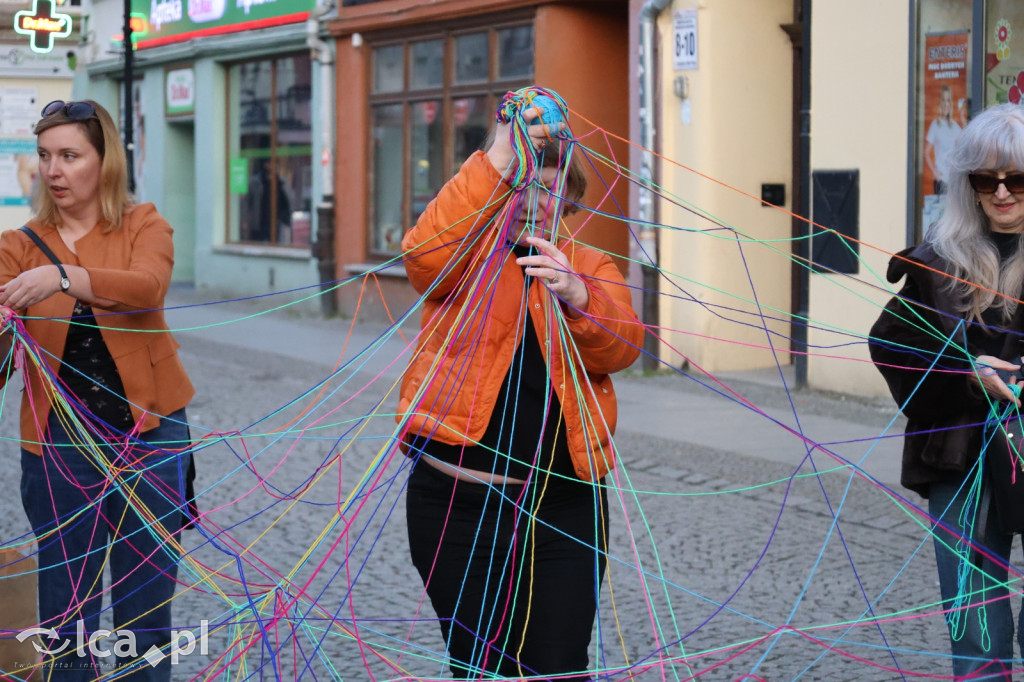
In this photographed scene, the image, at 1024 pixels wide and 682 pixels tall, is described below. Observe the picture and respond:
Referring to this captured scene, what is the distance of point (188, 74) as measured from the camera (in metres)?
18.7

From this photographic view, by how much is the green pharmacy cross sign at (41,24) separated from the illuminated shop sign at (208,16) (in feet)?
10.8

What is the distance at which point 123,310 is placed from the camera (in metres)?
3.38

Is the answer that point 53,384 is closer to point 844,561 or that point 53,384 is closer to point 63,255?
point 63,255

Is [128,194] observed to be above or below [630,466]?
above

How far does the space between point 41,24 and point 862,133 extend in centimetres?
851

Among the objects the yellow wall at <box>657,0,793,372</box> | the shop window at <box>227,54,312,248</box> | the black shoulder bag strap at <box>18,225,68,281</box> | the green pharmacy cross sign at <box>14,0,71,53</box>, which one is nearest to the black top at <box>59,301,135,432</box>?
the black shoulder bag strap at <box>18,225,68,281</box>

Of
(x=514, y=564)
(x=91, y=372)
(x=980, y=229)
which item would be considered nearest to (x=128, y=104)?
(x=91, y=372)

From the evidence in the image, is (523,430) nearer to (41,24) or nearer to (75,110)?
(75,110)

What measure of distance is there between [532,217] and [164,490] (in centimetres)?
144

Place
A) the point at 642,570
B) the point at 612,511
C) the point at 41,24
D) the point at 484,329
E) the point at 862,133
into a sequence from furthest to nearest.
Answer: the point at 41,24
the point at 862,133
the point at 612,511
the point at 642,570
the point at 484,329

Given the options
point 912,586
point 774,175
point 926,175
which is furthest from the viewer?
point 774,175

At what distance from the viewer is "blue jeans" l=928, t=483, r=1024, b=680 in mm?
3021

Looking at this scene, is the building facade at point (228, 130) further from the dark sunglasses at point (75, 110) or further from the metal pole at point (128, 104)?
the dark sunglasses at point (75, 110)

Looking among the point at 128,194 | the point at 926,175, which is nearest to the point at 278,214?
the point at 926,175
